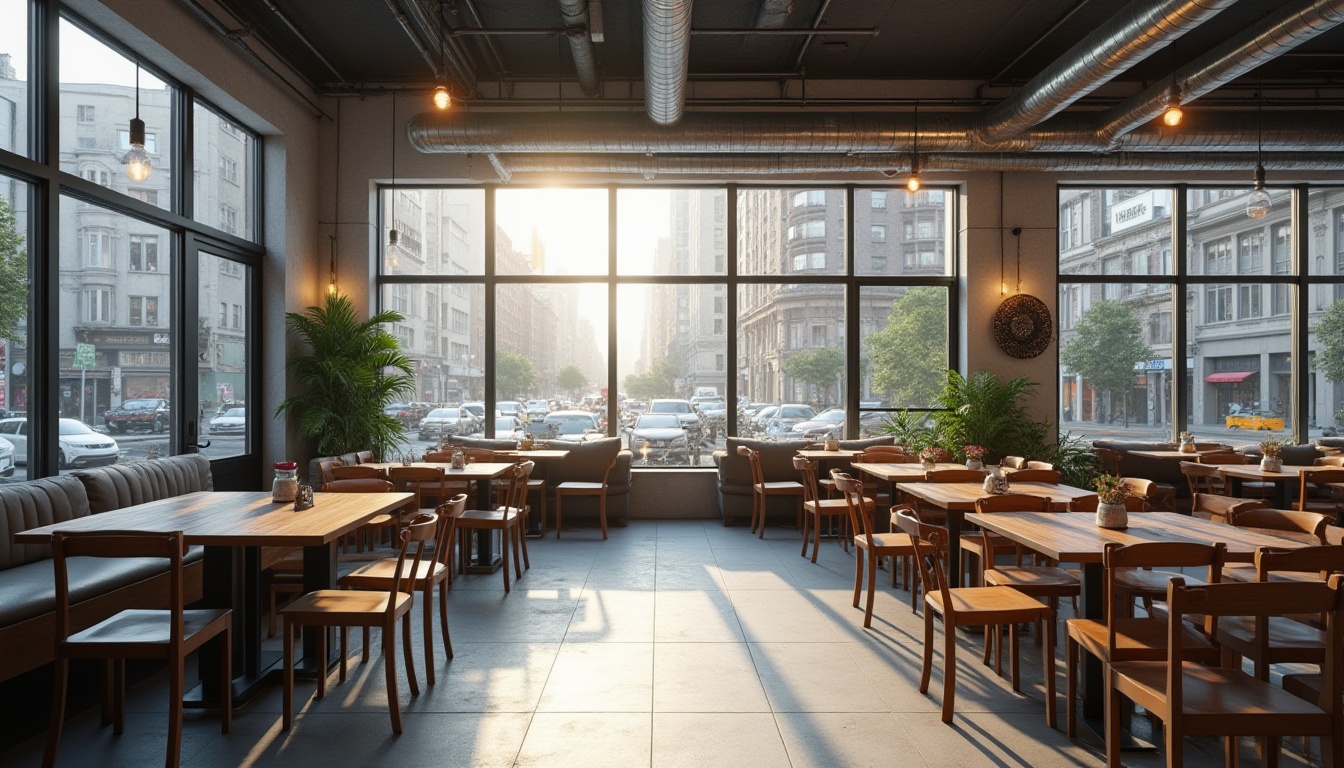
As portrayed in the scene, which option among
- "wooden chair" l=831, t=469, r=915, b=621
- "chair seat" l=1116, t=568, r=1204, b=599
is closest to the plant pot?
"chair seat" l=1116, t=568, r=1204, b=599

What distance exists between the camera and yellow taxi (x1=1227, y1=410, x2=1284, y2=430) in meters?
9.94

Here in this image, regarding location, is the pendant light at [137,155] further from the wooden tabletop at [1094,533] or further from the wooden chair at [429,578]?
the wooden tabletop at [1094,533]

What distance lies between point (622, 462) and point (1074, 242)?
5998mm

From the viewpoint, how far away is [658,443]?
10.1m

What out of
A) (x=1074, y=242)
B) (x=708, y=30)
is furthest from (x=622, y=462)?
(x=1074, y=242)

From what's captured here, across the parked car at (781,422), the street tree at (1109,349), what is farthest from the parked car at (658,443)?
the street tree at (1109,349)

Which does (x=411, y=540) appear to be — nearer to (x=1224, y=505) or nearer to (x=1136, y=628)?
(x=1136, y=628)

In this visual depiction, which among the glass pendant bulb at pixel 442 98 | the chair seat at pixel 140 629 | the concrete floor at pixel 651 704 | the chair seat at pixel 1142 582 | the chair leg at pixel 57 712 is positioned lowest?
the concrete floor at pixel 651 704

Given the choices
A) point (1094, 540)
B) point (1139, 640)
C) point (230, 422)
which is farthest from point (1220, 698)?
point (230, 422)

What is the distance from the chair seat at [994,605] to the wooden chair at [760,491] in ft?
14.6

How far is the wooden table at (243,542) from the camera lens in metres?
3.65

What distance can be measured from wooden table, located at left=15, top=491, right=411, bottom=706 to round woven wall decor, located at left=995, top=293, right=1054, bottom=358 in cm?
753

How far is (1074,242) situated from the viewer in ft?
32.5

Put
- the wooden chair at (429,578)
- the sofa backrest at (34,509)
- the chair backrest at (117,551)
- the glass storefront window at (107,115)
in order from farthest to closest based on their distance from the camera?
the glass storefront window at (107,115) < the sofa backrest at (34,509) < the wooden chair at (429,578) < the chair backrest at (117,551)
